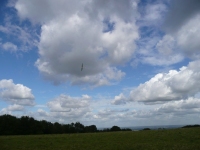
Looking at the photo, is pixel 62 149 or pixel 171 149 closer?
pixel 171 149

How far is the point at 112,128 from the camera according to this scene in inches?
4242

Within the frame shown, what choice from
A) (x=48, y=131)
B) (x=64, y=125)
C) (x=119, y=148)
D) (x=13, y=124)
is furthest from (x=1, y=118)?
(x=119, y=148)

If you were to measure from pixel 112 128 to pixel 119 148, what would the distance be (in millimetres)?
81353

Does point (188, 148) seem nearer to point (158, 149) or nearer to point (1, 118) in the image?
point (158, 149)

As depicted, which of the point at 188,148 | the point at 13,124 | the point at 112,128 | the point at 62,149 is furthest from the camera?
the point at 112,128

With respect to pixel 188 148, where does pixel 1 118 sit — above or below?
above

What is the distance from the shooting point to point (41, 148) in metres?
30.5

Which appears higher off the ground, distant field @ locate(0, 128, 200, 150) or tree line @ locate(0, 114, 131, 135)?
tree line @ locate(0, 114, 131, 135)

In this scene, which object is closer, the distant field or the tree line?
the distant field

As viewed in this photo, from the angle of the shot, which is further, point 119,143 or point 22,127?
point 22,127

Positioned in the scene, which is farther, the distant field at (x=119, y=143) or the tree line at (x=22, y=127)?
the tree line at (x=22, y=127)

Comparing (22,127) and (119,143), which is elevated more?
(22,127)

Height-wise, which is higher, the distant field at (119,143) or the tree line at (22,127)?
the tree line at (22,127)

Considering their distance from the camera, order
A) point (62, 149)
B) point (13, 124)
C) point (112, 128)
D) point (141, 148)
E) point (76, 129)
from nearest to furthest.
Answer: point (141, 148)
point (62, 149)
point (13, 124)
point (112, 128)
point (76, 129)
